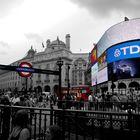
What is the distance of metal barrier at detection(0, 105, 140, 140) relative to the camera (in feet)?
12.2

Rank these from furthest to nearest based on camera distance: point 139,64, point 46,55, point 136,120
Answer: point 46,55, point 139,64, point 136,120

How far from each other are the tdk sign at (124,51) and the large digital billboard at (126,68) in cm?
89

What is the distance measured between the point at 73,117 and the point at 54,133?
50.9 inches

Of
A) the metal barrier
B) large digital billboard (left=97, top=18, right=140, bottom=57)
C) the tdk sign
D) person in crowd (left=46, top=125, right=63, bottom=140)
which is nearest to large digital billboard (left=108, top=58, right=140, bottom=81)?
the tdk sign

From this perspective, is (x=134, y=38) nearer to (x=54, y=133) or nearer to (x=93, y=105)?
(x=93, y=105)

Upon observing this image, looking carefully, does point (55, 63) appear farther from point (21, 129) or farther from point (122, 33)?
point (21, 129)

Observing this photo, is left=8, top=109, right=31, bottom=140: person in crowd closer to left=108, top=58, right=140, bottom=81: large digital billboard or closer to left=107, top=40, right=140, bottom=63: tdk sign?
left=108, top=58, right=140, bottom=81: large digital billboard

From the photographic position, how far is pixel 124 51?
149 ft

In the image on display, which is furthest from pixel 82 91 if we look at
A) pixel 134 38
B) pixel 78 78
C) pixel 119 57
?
pixel 78 78

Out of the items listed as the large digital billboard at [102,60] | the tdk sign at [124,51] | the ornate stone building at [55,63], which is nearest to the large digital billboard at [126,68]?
the tdk sign at [124,51]

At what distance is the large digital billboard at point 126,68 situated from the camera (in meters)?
44.0

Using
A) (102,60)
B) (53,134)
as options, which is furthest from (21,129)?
(102,60)

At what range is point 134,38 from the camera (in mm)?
45031

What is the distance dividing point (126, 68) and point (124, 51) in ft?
12.6
